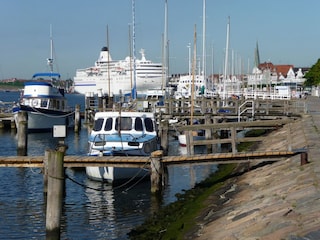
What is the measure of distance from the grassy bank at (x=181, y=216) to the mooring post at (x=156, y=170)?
82 centimetres

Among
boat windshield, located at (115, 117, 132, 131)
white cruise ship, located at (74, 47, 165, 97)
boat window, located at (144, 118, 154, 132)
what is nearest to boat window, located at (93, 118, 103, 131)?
boat windshield, located at (115, 117, 132, 131)

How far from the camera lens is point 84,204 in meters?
19.9

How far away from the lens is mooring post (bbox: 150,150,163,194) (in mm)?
18659

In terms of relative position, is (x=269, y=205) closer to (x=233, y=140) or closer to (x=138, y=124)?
(x=233, y=140)

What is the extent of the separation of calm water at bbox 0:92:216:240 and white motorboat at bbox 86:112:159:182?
1.50 feet

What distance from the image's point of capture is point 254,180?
696 inches

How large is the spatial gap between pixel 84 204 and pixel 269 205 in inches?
341

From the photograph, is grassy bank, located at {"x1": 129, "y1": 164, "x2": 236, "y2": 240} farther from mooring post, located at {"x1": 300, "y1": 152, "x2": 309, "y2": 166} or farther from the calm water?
mooring post, located at {"x1": 300, "y1": 152, "x2": 309, "y2": 166}

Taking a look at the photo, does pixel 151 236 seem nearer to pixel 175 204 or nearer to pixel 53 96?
pixel 175 204

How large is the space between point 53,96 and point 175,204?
1501 inches

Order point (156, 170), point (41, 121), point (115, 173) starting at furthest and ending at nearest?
point (41, 121) → point (115, 173) → point (156, 170)

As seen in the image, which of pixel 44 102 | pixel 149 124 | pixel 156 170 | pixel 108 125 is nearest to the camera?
pixel 156 170

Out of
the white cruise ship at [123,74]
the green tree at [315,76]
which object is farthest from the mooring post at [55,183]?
the white cruise ship at [123,74]

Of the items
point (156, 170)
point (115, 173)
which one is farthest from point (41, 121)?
point (156, 170)
